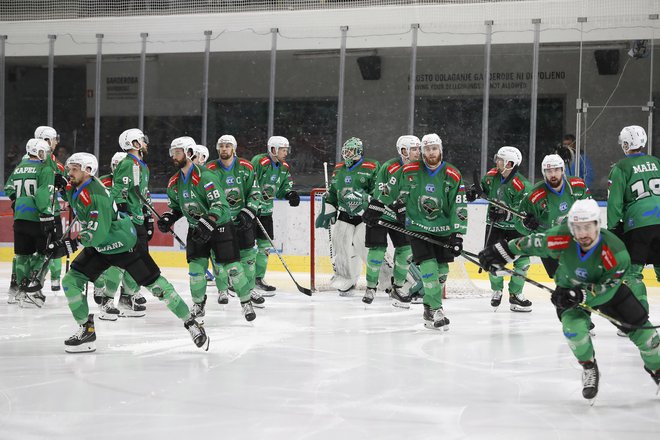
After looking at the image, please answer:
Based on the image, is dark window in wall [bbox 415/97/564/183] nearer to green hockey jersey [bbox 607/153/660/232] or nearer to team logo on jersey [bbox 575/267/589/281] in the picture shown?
green hockey jersey [bbox 607/153/660/232]

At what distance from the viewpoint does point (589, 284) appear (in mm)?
3859

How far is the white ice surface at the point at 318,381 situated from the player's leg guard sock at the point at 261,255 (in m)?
1.02

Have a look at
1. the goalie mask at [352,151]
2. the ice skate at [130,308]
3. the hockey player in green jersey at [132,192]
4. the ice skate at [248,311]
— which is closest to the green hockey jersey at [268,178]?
the goalie mask at [352,151]

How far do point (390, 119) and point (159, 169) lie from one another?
8.77ft

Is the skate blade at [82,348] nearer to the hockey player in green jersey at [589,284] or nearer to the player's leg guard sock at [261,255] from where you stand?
the hockey player in green jersey at [589,284]

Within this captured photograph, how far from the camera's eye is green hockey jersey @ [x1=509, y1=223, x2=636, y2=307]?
3.76 meters

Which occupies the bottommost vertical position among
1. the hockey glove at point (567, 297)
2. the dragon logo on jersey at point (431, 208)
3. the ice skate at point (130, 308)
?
the ice skate at point (130, 308)

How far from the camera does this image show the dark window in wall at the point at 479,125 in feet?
32.3

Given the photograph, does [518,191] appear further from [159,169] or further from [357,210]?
[159,169]

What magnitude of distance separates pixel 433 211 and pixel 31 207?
9.22 feet

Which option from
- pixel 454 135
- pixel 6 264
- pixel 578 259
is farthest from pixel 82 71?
pixel 578 259

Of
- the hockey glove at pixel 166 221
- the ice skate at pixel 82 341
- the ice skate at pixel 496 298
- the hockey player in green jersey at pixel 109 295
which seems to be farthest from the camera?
the ice skate at pixel 496 298

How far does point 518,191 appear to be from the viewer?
6.64 m

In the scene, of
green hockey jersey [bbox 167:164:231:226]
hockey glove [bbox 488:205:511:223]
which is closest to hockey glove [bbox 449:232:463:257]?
hockey glove [bbox 488:205:511:223]
